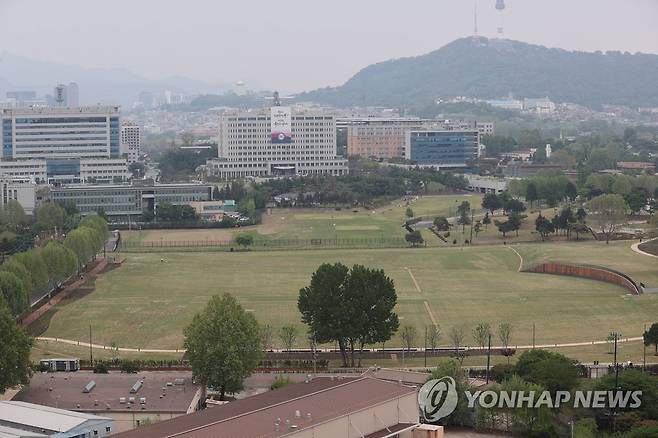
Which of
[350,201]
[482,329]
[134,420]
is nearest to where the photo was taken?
[134,420]

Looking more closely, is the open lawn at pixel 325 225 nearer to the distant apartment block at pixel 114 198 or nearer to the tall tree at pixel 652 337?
the distant apartment block at pixel 114 198

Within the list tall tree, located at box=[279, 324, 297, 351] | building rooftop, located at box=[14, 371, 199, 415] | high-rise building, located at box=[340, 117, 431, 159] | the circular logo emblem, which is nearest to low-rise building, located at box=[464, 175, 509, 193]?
high-rise building, located at box=[340, 117, 431, 159]

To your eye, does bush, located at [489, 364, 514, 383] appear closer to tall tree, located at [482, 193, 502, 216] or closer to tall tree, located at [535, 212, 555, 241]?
tall tree, located at [535, 212, 555, 241]

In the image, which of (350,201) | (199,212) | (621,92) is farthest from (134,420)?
(621,92)

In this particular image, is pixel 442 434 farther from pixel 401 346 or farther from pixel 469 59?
pixel 469 59

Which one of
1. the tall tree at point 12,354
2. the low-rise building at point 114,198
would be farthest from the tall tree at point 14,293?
the low-rise building at point 114,198
